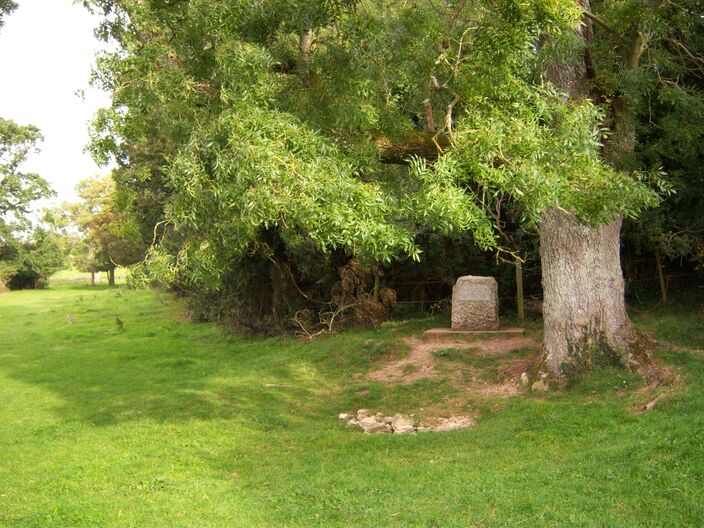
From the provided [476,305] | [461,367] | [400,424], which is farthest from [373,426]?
[476,305]

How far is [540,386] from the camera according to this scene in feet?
34.6

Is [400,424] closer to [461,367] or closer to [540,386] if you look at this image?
[540,386]

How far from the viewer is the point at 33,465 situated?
8.62m

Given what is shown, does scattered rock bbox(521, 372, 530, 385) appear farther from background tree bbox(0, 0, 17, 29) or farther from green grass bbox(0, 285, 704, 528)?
background tree bbox(0, 0, 17, 29)

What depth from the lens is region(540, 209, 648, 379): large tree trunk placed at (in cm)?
1038

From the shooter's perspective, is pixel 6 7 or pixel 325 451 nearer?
pixel 325 451

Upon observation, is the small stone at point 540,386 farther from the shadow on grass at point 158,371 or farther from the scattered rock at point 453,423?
the shadow on grass at point 158,371

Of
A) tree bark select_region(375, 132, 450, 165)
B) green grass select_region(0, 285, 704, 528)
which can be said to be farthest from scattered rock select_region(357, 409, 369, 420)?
tree bark select_region(375, 132, 450, 165)

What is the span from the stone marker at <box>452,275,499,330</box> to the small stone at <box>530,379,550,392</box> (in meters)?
4.26

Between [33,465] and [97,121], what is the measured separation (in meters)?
4.13

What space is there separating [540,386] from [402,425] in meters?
2.16

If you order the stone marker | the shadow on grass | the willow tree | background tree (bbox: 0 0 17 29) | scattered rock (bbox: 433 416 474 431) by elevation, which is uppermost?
background tree (bbox: 0 0 17 29)

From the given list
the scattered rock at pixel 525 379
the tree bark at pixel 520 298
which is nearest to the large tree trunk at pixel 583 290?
the scattered rock at pixel 525 379

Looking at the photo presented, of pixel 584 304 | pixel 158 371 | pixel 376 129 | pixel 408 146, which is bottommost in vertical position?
pixel 158 371
